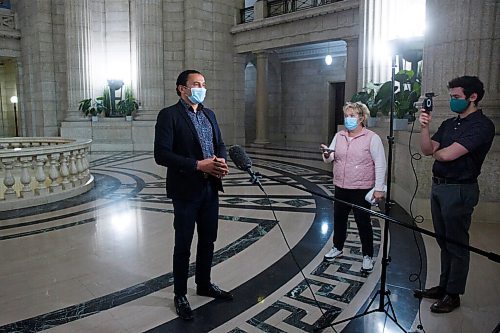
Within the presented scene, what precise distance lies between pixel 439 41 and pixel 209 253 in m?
3.81

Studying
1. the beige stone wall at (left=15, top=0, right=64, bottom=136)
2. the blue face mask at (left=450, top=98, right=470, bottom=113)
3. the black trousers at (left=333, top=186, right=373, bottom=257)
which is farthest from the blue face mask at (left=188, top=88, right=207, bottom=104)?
the beige stone wall at (left=15, top=0, right=64, bottom=136)

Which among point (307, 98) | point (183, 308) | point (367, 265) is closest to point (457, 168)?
point (367, 265)

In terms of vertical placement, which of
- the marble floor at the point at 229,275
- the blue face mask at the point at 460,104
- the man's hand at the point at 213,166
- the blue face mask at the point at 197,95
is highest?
the blue face mask at the point at 197,95

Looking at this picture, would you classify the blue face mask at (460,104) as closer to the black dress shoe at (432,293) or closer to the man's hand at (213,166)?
the black dress shoe at (432,293)

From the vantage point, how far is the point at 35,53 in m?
14.8

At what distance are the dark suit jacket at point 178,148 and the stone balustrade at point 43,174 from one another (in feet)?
13.5

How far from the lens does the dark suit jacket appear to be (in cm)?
262

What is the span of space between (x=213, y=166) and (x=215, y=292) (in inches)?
41.7

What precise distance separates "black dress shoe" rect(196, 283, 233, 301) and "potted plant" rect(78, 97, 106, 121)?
1225 centimetres

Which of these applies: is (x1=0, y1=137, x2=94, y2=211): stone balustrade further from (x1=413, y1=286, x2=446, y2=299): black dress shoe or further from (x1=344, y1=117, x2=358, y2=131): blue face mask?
(x1=413, y1=286, x2=446, y2=299): black dress shoe

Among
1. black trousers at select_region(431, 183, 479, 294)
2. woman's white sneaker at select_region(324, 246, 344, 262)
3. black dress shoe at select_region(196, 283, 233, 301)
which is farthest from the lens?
woman's white sneaker at select_region(324, 246, 344, 262)

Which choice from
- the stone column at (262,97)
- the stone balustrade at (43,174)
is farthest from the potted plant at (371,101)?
the stone column at (262,97)

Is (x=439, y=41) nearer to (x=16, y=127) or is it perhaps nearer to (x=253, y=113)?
(x=253, y=113)

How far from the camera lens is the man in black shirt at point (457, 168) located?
98.4 inches
